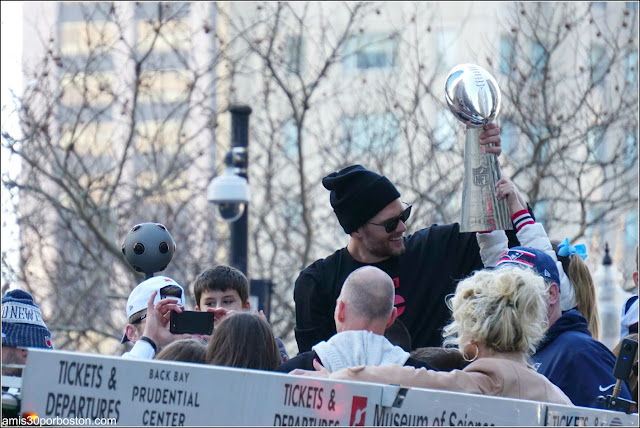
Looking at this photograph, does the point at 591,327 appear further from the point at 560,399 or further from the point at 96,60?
the point at 96,60

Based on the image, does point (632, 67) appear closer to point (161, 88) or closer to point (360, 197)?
point (161, 88)

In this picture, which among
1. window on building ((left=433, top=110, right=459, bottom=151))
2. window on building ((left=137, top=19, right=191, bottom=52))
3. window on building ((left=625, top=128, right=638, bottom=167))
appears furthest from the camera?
window on building ((left=137, top=19, right=191, bottom=52))

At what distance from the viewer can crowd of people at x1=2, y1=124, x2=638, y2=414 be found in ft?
12.5

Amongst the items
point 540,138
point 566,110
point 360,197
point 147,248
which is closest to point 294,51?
point 540,138

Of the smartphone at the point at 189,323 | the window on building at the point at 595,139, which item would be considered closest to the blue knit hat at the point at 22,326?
the smartphone at the point at 189,323

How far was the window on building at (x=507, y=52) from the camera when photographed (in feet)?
39.9

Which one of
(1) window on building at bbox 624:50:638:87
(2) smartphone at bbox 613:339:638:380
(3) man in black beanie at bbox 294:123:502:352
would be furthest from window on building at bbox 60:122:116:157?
(2) smartphone at bbox 613:339:638:380

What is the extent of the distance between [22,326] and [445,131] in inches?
329

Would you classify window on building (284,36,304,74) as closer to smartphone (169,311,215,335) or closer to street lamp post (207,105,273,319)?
street lamp post (207,105,273,319)

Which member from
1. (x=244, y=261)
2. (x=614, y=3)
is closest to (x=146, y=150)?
(x=244, y=261)

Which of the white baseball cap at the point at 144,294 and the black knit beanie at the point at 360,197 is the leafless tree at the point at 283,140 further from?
the black knit beanie at the point at 360,197

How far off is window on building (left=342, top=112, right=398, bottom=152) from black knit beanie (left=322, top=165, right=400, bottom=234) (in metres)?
7.41

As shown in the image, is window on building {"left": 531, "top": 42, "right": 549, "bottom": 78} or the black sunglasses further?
window on building {"left": 531, "top": 42, "right": 549, "bottom": 78}

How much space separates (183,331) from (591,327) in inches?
76.4
